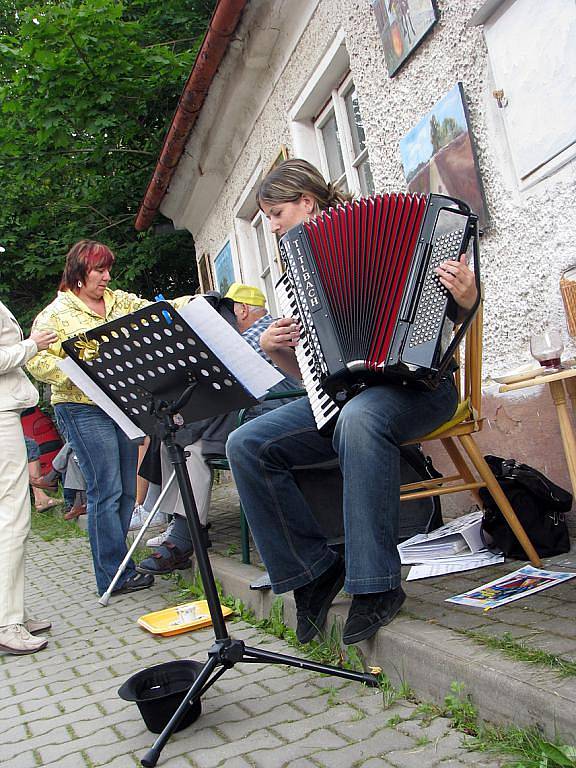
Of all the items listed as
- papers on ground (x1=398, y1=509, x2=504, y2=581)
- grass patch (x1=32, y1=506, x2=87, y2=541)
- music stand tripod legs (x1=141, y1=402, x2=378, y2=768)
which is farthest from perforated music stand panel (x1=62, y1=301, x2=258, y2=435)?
grass patch (x1=32, y1=506, x2=87, y2=541)

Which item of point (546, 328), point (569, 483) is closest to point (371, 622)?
point (569, 483)

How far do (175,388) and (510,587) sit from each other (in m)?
1.26

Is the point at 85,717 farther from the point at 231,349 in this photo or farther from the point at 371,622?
the point at 231,349

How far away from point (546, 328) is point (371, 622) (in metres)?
1.63

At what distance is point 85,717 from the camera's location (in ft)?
8.29

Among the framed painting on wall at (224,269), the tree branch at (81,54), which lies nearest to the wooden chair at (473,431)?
the framed painting on wall at (224,269)

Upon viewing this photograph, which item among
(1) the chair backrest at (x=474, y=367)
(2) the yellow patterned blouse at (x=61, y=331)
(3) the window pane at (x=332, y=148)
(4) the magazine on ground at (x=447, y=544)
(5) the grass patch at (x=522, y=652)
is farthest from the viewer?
(3) the window pane at (x=332, y=148)

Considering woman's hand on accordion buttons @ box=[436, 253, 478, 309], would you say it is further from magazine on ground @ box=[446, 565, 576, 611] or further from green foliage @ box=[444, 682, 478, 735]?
green foliage @ box=[444, 682, 478, 735]

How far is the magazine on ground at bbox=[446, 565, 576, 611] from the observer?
2449mm

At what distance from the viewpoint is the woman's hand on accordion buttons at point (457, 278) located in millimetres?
2352

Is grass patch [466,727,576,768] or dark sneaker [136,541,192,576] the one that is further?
dark sneaker [136,541,192,576]

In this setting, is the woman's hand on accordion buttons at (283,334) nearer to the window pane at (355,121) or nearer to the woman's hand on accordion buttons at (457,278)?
the woman's hand on accordion buttons at (457,278)

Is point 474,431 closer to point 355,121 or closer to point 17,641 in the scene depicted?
point 17,641

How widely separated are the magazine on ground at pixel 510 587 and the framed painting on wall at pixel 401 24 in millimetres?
2538
